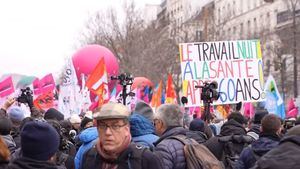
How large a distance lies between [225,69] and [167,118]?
7.16 meters

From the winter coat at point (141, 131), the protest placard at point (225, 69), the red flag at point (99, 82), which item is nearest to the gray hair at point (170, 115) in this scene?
the winter coat at point (141, 131)

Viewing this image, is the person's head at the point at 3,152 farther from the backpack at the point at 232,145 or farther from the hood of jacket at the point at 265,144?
the backpack at the point at 232,145

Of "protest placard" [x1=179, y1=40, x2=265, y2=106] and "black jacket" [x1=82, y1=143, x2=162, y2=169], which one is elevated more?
"protest placard" [x1=179, y1=40, x2=265, y2=106]

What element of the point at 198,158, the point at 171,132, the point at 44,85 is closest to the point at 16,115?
the point at 171,132

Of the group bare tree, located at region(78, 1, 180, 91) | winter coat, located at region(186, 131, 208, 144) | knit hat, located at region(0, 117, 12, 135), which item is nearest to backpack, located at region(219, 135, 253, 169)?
winter coat, located at region(186, 131, 208, 144)

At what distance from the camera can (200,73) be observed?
12453 mm

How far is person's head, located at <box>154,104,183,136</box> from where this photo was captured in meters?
5.61

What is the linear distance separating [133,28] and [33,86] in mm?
30950

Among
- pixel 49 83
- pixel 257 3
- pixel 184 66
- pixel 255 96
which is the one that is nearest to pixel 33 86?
pixel 49 83

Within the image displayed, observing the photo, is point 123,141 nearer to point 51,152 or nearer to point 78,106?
point 51,152

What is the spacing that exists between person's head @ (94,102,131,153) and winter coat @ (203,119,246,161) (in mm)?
2763

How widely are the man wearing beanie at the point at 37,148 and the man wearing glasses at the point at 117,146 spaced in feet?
2.02

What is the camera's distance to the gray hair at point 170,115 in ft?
18.4

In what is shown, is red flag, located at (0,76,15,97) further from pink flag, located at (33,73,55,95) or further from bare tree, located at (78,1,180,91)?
bare tree, located at (78,1,180,91)
